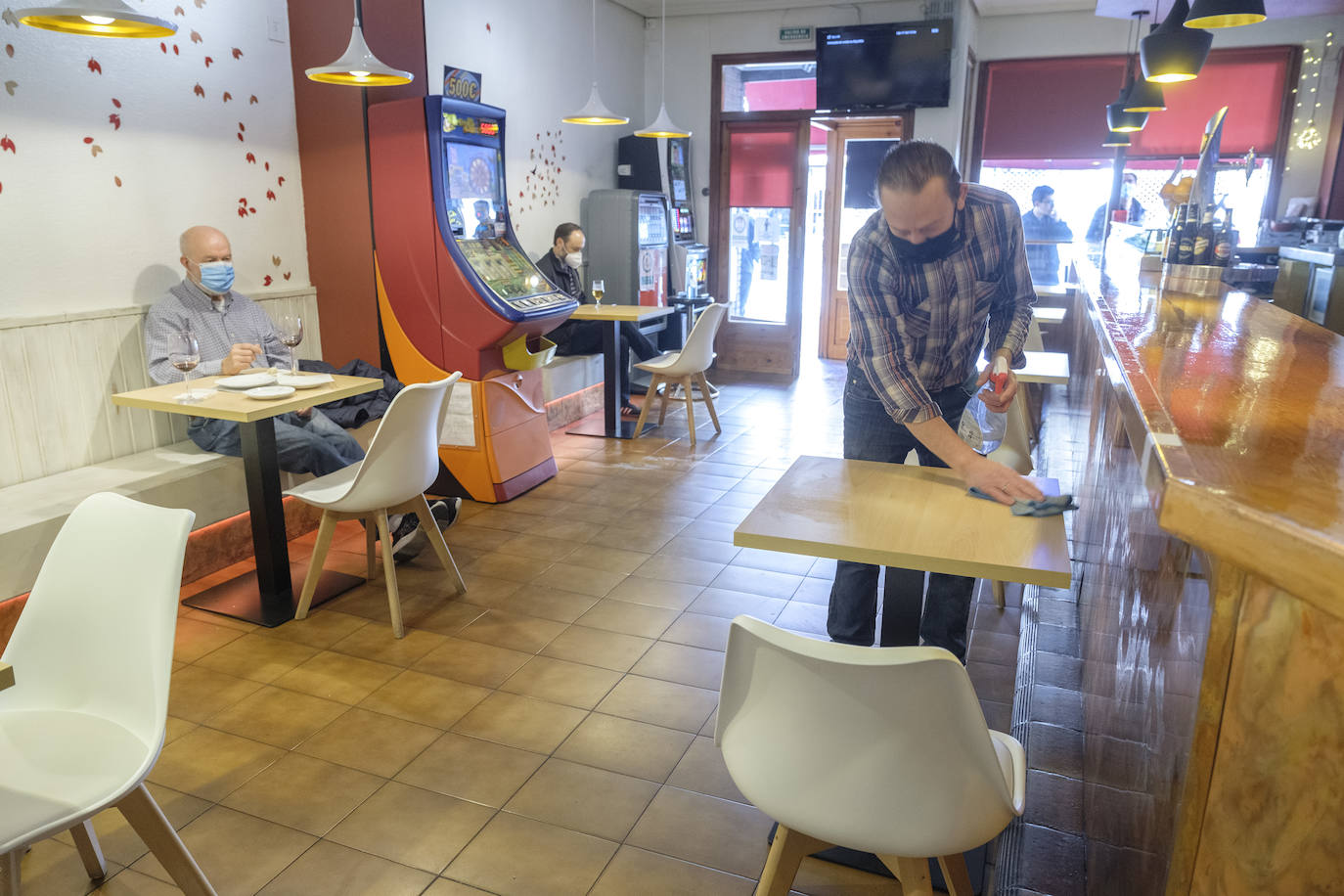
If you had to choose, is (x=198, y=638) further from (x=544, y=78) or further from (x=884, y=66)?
(x=884, y=66)

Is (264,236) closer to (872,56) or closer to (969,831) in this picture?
(969,831)

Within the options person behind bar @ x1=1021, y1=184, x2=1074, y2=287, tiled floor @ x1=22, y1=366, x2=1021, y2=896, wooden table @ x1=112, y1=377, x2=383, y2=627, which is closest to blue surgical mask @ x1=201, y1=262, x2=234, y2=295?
wooden table @ x1=112, y1=377, x2=383, y2=627

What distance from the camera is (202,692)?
292cm

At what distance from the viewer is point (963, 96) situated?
302 inches

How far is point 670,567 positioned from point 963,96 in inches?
225

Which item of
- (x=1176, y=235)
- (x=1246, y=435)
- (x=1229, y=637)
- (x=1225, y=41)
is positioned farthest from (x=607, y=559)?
(x=1225, y=41)

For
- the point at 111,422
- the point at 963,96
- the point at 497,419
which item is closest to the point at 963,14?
the point at 963,96

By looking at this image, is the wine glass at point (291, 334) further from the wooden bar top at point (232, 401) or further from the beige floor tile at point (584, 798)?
the beige floor tile at point (584, 798)

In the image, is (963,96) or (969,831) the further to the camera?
(963,96)

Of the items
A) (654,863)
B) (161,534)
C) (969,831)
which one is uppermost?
(161,534)

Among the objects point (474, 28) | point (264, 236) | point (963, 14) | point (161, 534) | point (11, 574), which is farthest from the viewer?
point (963, 14)

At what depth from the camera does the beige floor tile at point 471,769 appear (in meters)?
2.42

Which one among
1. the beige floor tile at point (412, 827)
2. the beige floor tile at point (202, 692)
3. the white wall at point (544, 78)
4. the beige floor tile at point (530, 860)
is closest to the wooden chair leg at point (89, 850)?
the beige floor tile at point (412, 827)

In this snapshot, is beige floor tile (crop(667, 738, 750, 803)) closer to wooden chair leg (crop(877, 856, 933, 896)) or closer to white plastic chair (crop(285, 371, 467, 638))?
wooden chair leg (crop(877, 856, 933, 896))
